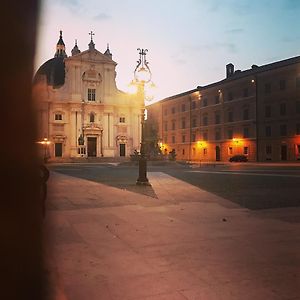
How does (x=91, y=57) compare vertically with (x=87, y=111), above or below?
above

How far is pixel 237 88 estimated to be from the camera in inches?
2574

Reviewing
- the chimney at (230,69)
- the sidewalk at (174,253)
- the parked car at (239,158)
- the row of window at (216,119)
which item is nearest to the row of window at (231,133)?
the row of window at (216,119)

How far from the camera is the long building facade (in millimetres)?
56719

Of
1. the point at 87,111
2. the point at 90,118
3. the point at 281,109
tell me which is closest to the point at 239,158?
the point at 281,109

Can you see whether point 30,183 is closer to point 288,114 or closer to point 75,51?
point 288,114

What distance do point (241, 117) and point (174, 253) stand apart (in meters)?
61.5

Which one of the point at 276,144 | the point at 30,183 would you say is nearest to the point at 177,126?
the point at 276,144

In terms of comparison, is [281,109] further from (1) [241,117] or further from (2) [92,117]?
(2) [92,117]

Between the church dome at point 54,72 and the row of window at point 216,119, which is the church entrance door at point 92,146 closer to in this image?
the church dome at point 54,72

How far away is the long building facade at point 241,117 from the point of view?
5672 centimetres

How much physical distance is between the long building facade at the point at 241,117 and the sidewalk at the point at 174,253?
48.8 meters

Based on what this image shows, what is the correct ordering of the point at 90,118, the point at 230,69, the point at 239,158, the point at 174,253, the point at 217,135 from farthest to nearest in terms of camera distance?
the point at 230,69, the point at 217,135, the point at 90,118, the point at 239,158, the point at 174,253

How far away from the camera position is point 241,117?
215 ft

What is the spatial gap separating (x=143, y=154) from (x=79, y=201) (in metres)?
5.95
